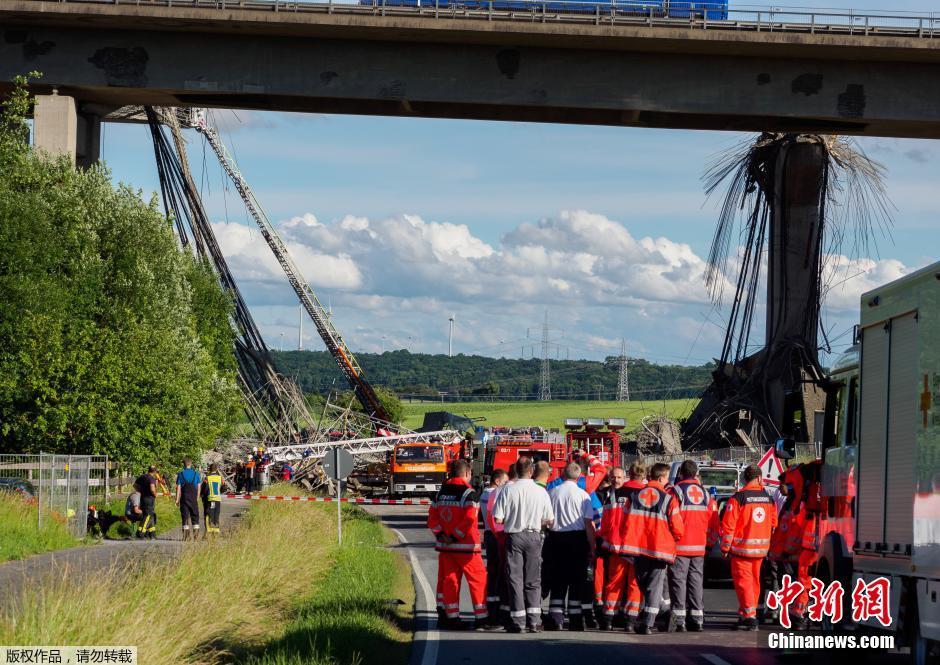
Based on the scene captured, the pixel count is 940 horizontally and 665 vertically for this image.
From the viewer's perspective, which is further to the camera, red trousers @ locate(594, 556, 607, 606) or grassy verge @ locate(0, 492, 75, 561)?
grassy verge @ locate(0, 492, 75, 561)

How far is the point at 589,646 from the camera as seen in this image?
13.6 m

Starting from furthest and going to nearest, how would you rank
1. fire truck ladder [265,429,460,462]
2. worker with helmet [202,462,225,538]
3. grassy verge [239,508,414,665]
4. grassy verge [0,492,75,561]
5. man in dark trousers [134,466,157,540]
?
fire truck ladder [265,429,460,462] → worker with helmet [202,462,225,538] → man in dark trousers [134,466,157,540] → grassy verge [0,492,75,561] → grassy verge [239,508,414,665]

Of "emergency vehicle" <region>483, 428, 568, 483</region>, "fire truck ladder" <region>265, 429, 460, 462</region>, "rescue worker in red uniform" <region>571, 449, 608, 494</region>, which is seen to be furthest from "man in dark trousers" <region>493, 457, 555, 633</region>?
"fire truck ladder" <region>265, 429, 460, 462</region>

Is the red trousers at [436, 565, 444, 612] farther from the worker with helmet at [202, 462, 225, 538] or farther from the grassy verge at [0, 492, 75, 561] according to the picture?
the worker with helmet at [202, 462, 225, 538]

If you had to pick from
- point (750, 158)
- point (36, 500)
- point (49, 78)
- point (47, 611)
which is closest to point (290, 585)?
point (47, 611)

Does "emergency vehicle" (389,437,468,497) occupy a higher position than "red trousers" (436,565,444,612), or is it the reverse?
"red trousers" (436,565,444,612)

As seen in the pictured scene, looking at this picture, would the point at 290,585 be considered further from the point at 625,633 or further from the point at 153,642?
the point at 153,642

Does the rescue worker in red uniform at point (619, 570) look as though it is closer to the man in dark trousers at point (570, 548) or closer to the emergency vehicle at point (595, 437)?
the man in dark trousers at point (570, 548)

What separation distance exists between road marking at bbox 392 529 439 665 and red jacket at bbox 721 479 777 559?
3391 millimetres

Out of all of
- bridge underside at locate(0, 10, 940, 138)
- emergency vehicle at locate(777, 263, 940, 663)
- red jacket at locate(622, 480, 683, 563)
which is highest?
bridge underside at locate(0, 10, 940, 138)

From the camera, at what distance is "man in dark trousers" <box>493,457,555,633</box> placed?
1439 cm

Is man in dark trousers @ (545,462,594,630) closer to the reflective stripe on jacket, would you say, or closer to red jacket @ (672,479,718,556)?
red jacket @ (672,479,718,556)

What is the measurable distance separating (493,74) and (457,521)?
24.2 meters

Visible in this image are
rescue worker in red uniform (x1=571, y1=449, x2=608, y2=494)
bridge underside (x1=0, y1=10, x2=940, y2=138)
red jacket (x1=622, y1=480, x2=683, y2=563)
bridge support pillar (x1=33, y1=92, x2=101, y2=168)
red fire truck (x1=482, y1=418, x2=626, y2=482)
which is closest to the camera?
red jacket (x1=622, y1=480, x2=683, y2=563)
